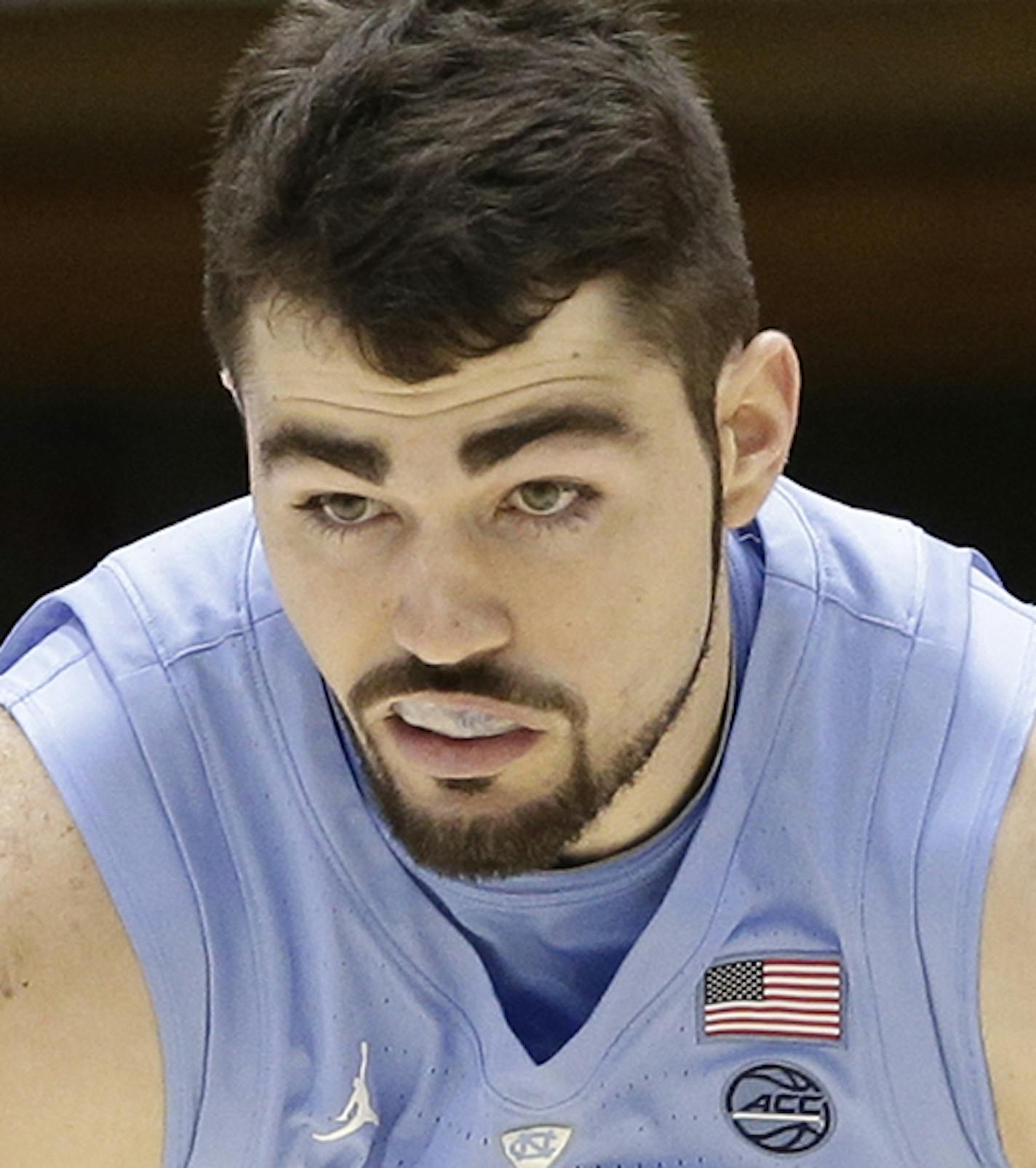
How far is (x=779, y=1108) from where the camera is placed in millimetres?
1398

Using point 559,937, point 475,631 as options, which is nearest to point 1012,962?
point 559,937

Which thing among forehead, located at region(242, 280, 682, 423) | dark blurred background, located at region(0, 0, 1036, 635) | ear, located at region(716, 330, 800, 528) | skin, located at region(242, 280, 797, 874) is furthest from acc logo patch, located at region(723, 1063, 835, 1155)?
dark blurred background, located at region(0, 0, 1036, 635)

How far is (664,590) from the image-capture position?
1.28 metres

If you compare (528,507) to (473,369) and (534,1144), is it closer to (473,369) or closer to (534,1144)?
(473,369)

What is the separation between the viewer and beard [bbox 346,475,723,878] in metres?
1.24

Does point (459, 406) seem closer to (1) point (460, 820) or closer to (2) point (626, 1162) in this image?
(1) point (460, 820)

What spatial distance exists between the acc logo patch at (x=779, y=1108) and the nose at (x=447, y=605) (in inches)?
12.8

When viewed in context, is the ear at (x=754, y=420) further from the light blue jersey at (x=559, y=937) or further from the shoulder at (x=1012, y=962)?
the shoulder at (x=1012, y=962)

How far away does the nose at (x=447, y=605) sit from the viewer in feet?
3.95

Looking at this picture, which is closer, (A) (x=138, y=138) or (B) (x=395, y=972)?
(B) (x=395, y=972)

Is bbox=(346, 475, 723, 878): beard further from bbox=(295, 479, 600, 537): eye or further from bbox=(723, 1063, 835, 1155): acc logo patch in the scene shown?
bbox=(723, 1063, 835, 1155): acc logo patch

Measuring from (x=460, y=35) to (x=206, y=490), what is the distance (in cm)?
170

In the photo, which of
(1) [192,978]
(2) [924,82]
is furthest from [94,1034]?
(2) [924,82]

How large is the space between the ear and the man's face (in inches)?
1.4
